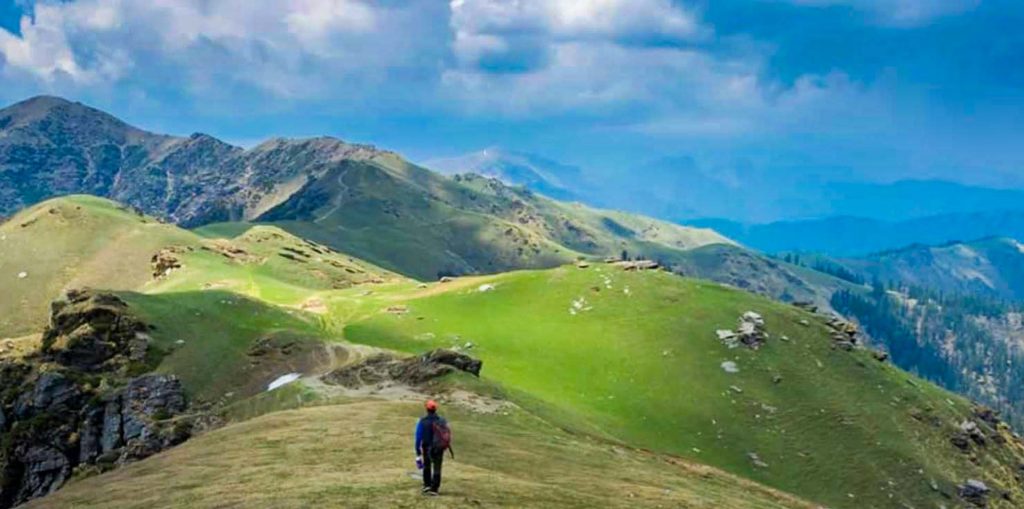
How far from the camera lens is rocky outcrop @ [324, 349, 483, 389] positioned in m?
86.9

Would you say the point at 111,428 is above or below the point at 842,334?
below

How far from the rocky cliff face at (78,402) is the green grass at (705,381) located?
36.9 meters

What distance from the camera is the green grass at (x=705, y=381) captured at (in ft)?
340

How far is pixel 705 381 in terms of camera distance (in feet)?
398

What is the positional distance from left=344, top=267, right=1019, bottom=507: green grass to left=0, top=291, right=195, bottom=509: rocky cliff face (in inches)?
1454

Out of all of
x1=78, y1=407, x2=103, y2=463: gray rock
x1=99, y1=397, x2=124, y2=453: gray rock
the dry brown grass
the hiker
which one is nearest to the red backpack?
the hiker

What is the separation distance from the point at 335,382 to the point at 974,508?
85.6 m

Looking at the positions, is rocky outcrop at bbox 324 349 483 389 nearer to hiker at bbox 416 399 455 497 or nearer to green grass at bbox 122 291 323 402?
green grass at bbox 122 291 323 402

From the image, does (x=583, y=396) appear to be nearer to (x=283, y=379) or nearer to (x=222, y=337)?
(x=283, y=379)

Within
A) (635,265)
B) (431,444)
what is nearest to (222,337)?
(635,265)

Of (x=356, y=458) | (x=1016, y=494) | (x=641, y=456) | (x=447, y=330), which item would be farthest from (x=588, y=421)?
(x=1016, y=494)

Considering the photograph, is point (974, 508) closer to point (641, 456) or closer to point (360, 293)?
point (641, 456)

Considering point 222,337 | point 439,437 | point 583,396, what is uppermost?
point 222,337

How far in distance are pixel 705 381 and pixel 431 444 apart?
9611 cm
